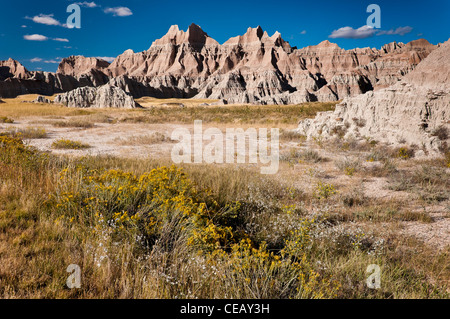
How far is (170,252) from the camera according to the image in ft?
10.3

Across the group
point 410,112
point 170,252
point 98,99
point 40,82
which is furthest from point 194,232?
point 40,82

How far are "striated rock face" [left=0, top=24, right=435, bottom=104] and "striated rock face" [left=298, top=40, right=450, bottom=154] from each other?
69.7 m

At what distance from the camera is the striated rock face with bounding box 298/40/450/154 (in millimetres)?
10562

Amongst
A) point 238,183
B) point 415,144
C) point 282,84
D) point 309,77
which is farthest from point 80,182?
point 309,77

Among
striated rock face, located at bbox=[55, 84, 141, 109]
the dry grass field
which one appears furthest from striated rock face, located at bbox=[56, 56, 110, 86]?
the dry grass field

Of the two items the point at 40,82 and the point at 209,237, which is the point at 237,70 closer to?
the point at 40,82

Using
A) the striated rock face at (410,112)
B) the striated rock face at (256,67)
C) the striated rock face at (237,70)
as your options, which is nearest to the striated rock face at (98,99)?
the striated rock face at (410,112)

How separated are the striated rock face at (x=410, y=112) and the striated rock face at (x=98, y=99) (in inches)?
1517

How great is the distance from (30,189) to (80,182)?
0.82 meters

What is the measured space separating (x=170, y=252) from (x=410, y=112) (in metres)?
12.8

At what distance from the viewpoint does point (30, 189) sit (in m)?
4.15

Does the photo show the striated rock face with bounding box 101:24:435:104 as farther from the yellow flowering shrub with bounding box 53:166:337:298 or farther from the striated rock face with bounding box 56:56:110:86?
the yellow flowering shrub with bounding box 53:166:337:298

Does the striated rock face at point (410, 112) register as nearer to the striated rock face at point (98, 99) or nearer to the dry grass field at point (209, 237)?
the dry grass field at point (209, 237)

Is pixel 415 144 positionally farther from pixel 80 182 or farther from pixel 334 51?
pixel 334 51
